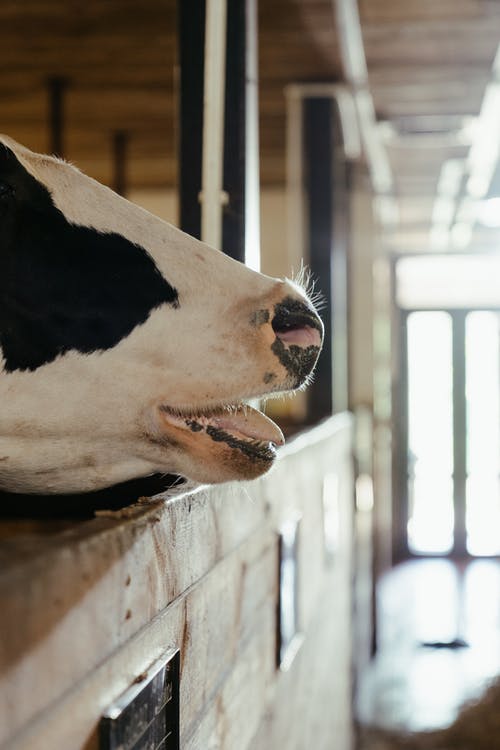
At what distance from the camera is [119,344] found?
94 cm

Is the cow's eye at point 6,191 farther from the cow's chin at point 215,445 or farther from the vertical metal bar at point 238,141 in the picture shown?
the vertical metal bar at point 238,141

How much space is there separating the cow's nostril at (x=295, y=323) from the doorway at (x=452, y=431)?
7.54m

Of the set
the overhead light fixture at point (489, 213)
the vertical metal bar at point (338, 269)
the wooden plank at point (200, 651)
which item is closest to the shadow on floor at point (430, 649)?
the vertical metal bar at point (338, 269)

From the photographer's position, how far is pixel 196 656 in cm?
104

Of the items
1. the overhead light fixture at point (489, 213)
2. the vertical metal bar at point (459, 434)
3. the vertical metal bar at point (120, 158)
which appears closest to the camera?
the vertical metal bar at point (120, 158)

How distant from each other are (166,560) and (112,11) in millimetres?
3130

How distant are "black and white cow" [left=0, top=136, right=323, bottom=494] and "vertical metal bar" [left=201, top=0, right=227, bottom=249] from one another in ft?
2.63

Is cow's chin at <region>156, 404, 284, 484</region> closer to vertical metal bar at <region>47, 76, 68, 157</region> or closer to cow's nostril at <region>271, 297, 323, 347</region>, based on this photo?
cow's nostril at <region>271, 297, 323, 347</region>

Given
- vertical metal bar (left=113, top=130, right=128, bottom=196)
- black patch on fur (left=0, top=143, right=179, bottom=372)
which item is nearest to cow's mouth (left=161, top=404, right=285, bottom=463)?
black patch on fur (left=0, top=143, right=179, bottom=372)

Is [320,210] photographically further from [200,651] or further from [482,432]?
[482,432]

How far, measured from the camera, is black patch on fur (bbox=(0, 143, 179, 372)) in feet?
2.98

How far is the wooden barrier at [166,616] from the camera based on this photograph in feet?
1.82

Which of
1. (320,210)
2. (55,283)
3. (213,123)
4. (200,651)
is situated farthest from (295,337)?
(320,210)

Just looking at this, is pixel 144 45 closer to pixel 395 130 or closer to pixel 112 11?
pixel 112 11
